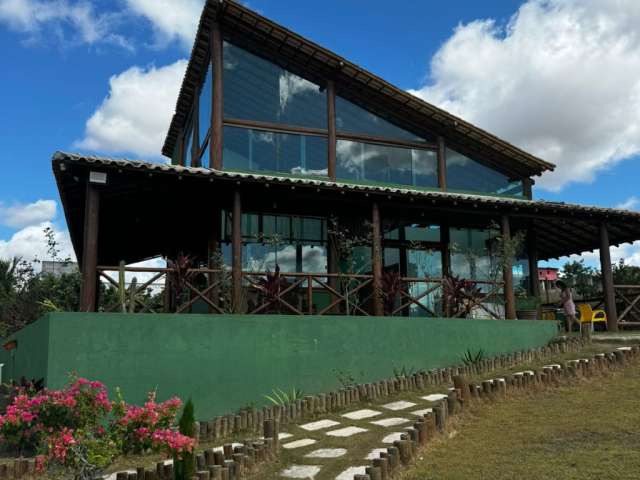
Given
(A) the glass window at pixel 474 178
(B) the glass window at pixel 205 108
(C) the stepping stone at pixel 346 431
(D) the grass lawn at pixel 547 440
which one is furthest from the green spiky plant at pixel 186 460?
(A) the glass window at pixel 474 178

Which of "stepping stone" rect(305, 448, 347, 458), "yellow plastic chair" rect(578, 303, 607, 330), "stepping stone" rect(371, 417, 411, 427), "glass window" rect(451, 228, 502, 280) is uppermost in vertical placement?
"glass window" rect(451, 228, 502, 280)

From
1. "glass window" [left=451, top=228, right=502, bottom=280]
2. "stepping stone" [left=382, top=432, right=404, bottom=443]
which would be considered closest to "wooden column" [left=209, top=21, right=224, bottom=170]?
"glass window" [left=451, top=228, right=502, bottom=280]

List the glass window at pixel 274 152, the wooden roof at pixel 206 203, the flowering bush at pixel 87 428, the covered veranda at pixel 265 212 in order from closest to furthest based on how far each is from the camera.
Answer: the flowering bush at pixel 87 428
the covered veranda at pixel 265 212
the wooden roof at pixel 206 203
the glass window at pixel 274 152

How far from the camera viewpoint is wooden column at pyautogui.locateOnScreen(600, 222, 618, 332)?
14.1 metres

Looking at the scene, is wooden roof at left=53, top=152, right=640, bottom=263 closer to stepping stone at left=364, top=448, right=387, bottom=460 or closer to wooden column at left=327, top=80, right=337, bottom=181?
wooden column at left=327, top=80, right=337, bottom=181

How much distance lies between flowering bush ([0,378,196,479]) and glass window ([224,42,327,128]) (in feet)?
27.5

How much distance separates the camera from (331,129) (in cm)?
1383

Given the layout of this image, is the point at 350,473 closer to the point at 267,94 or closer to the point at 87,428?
the point at 87,428

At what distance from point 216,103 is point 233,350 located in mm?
5868

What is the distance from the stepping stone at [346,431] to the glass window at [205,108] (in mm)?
7940

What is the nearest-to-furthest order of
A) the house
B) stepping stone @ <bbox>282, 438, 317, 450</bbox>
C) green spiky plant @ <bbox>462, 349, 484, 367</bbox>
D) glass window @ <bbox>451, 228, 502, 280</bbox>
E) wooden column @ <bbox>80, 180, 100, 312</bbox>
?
stepping stone @ <bbox>282, 438, 317, 450</bbox> < wooden column @ <bbox>80, 180, 100, 312</bbox> < green spiky plant @ <bbox>462, 349, 484, 367</bbox> < the house < glass window @ <bbox>451, 228, 502, 280</bbox>

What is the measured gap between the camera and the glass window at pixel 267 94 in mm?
13180

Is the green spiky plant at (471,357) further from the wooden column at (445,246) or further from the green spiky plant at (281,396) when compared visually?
the wooden column at (445,246)

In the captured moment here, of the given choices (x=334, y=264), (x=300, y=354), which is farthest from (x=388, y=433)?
(x=334, y=264)
